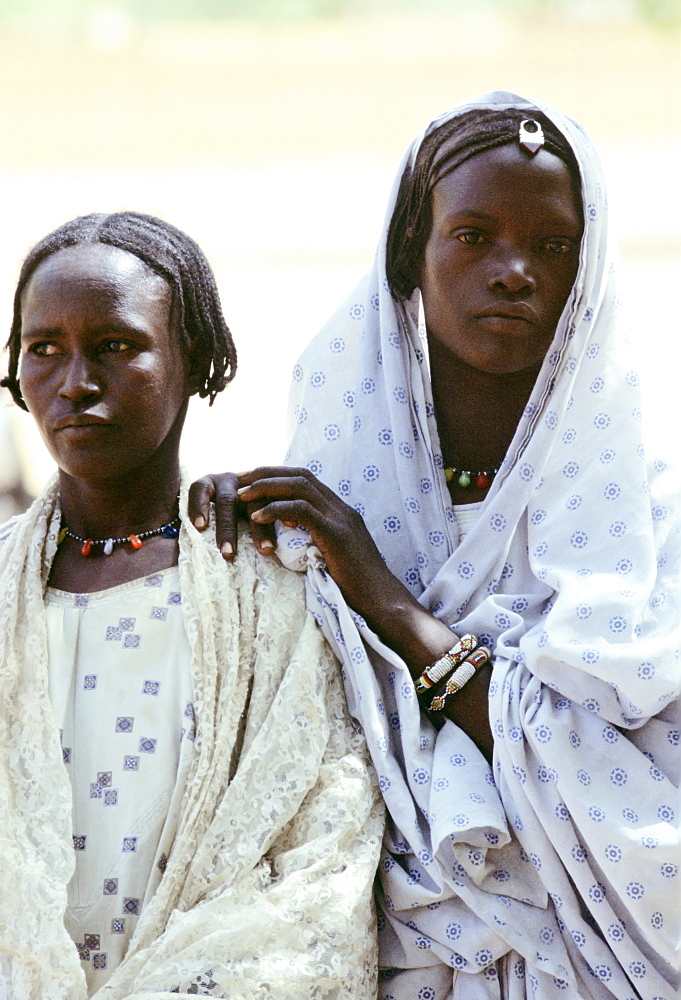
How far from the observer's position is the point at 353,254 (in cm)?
919

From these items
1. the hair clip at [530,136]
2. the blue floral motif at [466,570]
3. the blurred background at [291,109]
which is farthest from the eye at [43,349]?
the blurred background at [291,109]

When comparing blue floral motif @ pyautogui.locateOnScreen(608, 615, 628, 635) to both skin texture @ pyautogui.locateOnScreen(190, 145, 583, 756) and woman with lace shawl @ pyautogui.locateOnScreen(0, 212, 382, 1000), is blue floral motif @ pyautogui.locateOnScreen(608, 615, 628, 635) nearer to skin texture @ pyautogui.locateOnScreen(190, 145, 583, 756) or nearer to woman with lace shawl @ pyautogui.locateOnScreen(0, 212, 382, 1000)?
skin texture @ pyautogui.locateOnScreen(190, 145, 583, 756)

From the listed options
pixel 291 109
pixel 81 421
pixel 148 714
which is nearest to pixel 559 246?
pixel 81 421

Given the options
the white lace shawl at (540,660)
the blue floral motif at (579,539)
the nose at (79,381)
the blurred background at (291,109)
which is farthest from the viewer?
the blurred background at (291,109)

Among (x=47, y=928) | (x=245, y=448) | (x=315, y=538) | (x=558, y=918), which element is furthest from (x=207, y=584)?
(x=245, y=448)

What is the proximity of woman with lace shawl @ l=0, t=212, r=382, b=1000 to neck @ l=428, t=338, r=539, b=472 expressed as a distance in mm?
463

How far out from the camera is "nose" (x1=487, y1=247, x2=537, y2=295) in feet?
7.13

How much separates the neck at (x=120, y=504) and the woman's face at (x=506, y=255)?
2.03ft

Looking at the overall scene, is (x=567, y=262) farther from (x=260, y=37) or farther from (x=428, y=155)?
(x=260, y=37)

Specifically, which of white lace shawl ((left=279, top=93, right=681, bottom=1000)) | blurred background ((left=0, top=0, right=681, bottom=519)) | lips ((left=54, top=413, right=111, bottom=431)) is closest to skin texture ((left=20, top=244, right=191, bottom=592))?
lips ((left=54, top=413, right=111, bottom=431))

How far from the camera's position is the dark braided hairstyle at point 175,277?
2.25 metres

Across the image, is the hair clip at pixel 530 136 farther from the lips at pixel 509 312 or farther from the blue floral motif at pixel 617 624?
the blue floral motif at pixel 617 624

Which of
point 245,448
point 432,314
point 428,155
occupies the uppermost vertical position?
point 428,155

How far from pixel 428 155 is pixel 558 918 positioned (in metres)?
1.42
